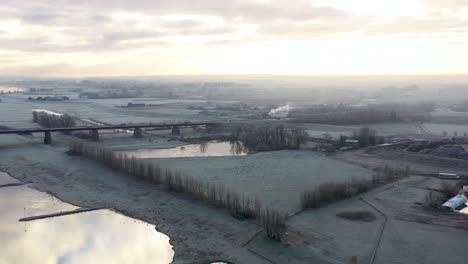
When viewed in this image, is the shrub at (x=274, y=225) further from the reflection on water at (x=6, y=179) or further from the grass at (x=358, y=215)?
the reflection on water at (x=6, y=179)

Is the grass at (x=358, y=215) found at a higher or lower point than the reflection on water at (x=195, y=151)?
lower

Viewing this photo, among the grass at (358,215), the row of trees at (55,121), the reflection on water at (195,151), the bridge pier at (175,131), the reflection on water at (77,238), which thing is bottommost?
the reflection on water at (77,238)

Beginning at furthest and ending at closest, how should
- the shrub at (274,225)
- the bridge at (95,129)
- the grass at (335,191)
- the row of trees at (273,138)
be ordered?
the bridge at (95,129)
the row of trees at (273,138)
the grass at (335,191)
the shrub at (274,225)

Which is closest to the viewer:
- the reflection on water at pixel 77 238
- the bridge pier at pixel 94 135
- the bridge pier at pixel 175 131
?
the reflection on water at pixel 77 238

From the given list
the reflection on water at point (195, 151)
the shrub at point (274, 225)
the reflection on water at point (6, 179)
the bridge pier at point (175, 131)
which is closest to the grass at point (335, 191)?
the shrub at point (274, 225)

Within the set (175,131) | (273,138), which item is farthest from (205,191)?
(175,131)

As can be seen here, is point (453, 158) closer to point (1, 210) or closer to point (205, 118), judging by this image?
point (1, 210)

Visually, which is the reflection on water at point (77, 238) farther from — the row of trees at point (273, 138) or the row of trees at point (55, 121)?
the row of trees at point (55, 121)

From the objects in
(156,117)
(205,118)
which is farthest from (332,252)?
(156,117)

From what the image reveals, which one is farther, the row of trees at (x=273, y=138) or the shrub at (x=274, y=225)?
the row of trees at (x=273, y=138)
